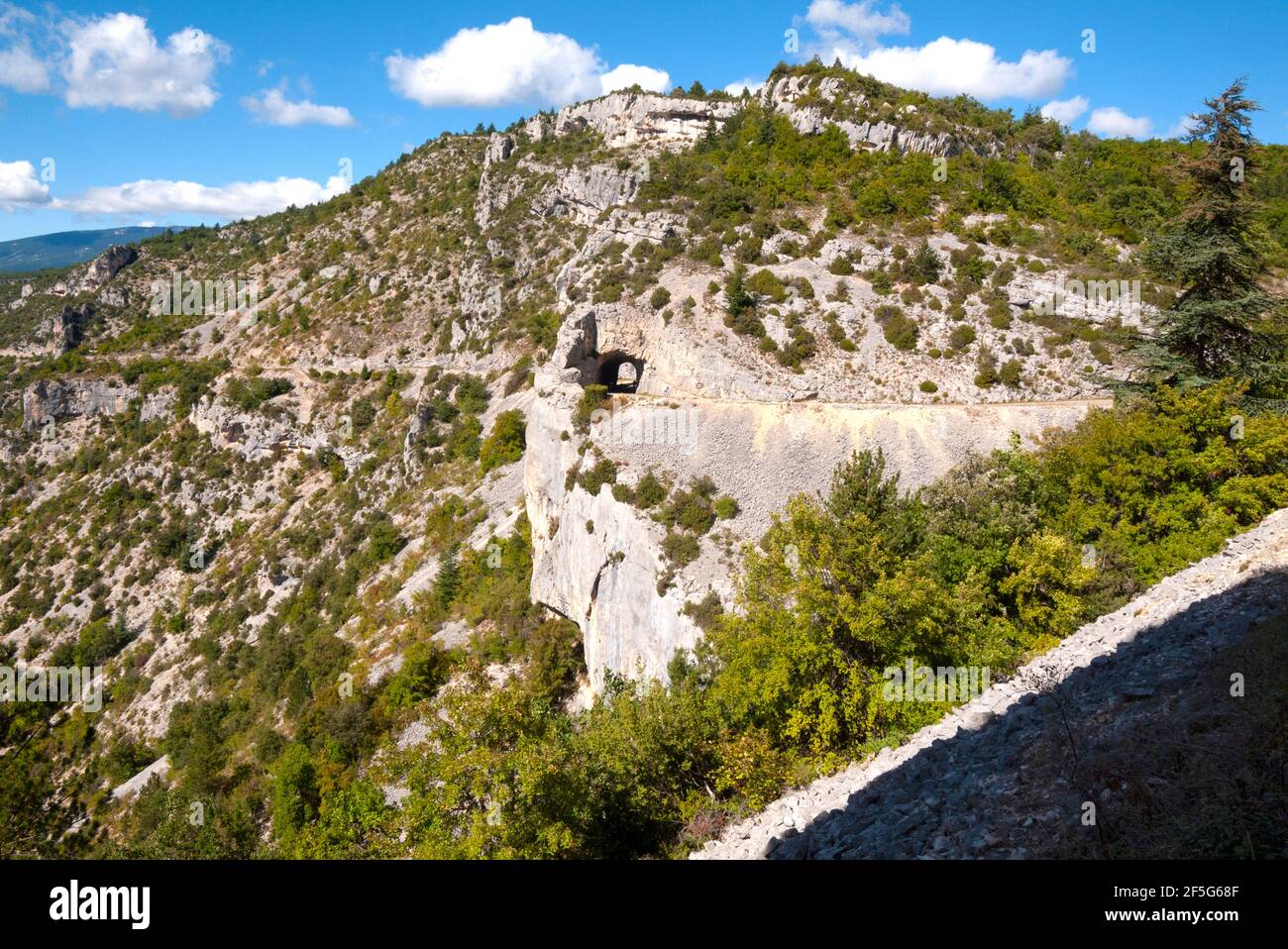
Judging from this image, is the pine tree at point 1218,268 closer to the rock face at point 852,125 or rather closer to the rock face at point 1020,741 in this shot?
the rock face at point 1020,741

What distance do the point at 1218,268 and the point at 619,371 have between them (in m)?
28.3

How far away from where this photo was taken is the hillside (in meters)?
17.2

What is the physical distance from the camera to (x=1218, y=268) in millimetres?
22328

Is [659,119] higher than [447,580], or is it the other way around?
[659,119]

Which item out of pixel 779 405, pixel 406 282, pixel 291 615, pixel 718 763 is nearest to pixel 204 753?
pixel 291 615

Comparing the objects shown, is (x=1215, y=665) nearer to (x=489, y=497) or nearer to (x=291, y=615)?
(x=489, y=497)

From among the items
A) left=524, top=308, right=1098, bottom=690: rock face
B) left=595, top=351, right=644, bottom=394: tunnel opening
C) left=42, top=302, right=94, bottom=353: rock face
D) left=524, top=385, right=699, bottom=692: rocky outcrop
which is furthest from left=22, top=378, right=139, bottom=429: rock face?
left=524, top=308, right=1098, bottom=690: rock face

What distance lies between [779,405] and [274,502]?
5303 centimetres

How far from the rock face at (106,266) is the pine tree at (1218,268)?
123202mm

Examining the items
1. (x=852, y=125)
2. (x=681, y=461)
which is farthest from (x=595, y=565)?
(x=852, y=125)

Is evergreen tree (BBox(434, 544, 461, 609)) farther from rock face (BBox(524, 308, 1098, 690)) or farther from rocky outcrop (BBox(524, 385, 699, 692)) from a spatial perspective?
rock face (BBox(524, 308, 1098, 690))

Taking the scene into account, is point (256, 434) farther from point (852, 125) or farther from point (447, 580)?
point (852, 125)

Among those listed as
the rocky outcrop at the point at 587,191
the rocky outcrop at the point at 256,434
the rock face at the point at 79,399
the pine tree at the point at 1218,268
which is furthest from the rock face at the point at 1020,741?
the rock face at the point at 79,399
